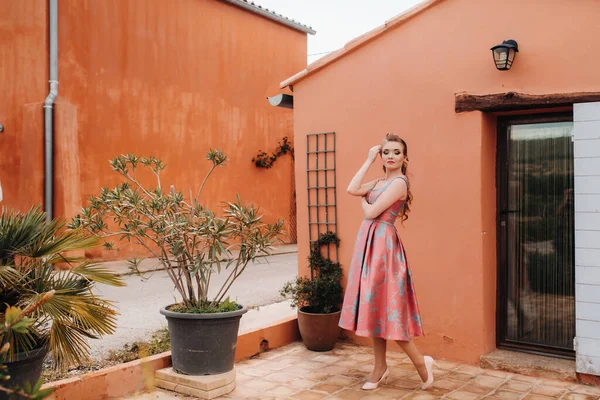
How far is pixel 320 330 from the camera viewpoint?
5258 mm

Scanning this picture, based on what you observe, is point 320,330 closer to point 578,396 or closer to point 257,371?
point 257,371

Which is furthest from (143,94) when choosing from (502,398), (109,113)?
(502,398)

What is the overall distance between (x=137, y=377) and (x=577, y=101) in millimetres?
3825

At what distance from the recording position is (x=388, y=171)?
4.30 m

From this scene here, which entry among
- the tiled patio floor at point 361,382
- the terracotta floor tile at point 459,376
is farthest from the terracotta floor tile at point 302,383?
the terracotta floor tile at point 459,376

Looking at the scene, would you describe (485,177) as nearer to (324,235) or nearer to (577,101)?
(577,101)

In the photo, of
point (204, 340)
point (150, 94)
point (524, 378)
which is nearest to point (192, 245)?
point (204, 340)

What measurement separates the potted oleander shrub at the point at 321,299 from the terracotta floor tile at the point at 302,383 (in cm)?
82

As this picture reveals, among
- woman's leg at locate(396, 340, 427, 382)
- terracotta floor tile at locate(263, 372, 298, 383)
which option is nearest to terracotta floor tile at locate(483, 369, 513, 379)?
woman's leg at locate(396, 340, 427, 382)

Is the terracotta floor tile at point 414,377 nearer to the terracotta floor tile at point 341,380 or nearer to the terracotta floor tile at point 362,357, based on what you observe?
the terracotta floor tile at point 341,380

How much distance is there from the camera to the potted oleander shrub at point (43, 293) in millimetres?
3115

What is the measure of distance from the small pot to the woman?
39.6 inches

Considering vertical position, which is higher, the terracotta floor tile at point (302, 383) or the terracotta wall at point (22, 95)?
the terracotta wall at point (22, 95)

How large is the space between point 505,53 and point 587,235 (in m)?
1.51
